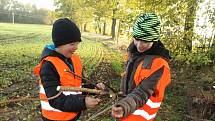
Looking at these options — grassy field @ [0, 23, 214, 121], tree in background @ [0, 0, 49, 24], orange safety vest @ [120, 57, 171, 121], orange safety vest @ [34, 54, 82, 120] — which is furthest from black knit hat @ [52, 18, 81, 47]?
tree in background @ [0, 0, 49, 24]

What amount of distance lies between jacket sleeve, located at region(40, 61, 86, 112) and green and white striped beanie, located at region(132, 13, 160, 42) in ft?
2.69

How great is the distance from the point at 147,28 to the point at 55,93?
1098 millimetres

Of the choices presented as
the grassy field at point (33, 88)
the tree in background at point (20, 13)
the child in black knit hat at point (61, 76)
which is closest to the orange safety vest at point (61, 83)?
the child in black knit hat at point (61, 76)

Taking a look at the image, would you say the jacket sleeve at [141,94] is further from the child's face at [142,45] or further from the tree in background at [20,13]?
the tree in background at [20,13]

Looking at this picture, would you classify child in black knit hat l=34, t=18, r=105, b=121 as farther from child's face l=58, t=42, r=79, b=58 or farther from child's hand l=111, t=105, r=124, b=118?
child's hand l=111, t=105, r=124, b=118

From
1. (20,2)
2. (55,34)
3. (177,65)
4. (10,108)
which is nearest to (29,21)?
(20,2)

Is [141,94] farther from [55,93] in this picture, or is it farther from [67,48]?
[67,48]

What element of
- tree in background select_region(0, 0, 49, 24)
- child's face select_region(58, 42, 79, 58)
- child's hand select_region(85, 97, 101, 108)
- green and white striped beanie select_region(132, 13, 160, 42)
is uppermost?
green and white striped beanie select_region(132, 13, 160, 42)

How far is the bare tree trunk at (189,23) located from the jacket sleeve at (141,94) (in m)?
11.3

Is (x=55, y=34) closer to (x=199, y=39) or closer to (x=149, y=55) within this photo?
(x=149, y=55)

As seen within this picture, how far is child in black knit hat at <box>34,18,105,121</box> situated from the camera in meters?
3.83

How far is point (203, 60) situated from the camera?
14.7m

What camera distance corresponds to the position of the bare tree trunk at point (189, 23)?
14573 millimetres

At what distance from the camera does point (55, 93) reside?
12.7ft
